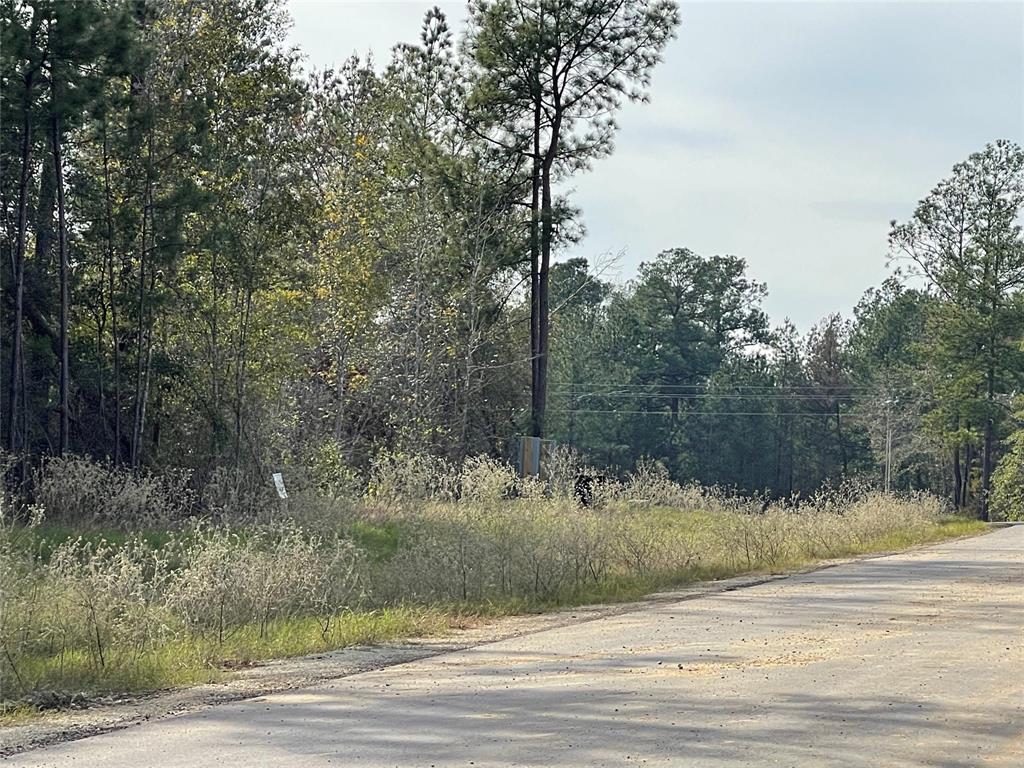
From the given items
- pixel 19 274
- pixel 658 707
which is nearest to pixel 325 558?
pixel 658 707

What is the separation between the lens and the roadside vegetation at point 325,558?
503 inches

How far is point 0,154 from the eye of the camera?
25906 millimetres

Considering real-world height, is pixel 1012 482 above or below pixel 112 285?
below

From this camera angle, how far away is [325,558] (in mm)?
18422

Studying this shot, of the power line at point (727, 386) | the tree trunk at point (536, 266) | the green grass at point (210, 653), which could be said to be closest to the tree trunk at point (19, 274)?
the green grass at point (210, 653)

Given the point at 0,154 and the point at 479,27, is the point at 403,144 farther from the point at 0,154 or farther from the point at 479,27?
the point at 0,154

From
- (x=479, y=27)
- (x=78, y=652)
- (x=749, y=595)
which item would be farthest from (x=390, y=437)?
(x=78, y=652)

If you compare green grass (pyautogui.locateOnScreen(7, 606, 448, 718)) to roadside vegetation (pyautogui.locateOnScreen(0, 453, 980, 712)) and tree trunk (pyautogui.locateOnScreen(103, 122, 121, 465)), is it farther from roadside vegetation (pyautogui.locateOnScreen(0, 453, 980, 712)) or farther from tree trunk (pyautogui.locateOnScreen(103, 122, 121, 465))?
tree trunk (pyautogui.locateOnScreen(103, 122, 121, 465))

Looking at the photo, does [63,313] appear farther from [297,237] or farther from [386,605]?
[386,605]

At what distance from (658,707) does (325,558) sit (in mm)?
9014

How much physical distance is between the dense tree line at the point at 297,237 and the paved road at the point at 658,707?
15.2 m

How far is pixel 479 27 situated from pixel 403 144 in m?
4.43

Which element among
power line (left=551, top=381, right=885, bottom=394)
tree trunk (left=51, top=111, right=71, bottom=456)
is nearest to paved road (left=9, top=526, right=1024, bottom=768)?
tree trunk (left=51, top=111, right=71, bottom=456)

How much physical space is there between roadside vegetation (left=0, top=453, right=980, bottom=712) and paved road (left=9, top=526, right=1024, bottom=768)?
2.00m
